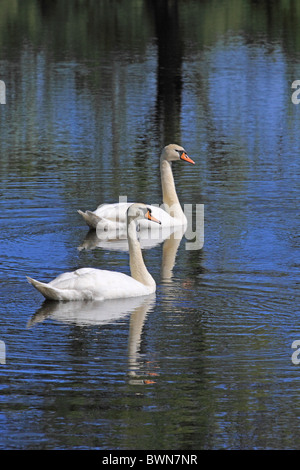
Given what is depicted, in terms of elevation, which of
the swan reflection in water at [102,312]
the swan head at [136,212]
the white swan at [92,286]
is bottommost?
the swan reflection in water at [102,312]

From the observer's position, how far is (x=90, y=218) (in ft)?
49.5

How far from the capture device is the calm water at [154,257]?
821cm

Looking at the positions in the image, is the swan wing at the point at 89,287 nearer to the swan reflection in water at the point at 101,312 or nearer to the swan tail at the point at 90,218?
the swan reflection in water at the point at 101,312

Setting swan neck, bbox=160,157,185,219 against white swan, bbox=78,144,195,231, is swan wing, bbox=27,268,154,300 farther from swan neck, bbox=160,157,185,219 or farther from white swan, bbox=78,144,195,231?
swan neck, bbox=160,157,185,219

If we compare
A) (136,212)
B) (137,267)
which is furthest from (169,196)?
(137,267)

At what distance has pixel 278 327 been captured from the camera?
409 inches

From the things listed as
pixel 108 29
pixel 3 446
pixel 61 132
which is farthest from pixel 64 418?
pixel 108 29

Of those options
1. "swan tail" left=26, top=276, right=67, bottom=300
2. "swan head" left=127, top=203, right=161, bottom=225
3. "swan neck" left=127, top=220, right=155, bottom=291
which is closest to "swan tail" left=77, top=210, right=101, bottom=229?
"swan head" left=127, top=203, right=161, bottom=225

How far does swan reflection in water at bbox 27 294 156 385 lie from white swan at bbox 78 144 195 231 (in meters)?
3.67

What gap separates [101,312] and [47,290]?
0.59 m

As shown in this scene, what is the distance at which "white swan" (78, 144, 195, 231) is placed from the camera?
49.7 feet

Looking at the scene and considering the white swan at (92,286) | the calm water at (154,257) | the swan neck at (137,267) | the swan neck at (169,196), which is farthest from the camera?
the swan neck at (169,196)

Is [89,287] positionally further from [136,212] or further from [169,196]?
[169,196]

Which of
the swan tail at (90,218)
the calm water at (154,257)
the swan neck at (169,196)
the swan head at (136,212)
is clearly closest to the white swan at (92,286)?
the calm water at (154,257)
